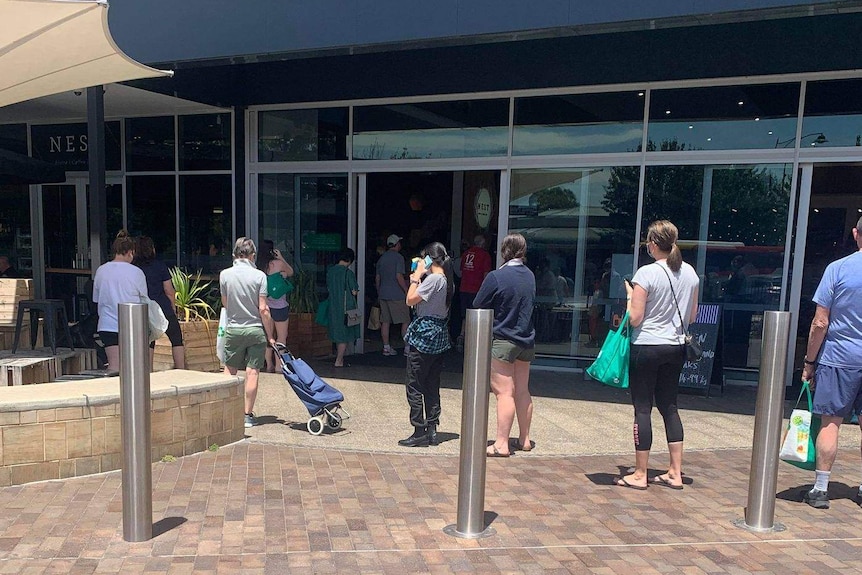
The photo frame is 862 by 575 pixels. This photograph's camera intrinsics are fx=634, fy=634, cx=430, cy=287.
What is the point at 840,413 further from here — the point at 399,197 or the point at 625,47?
the point at 399,197

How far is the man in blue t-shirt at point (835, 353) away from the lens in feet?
13.3

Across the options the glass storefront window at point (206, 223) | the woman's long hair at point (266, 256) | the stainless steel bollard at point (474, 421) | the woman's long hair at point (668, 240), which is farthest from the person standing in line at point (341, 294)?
the stainless steel bollard at point (474, 421)

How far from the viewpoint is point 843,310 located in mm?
4070

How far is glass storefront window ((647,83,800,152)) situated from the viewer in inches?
295

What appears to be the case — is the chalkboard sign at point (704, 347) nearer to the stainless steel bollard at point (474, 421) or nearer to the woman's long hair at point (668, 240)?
the woman's long hair at point (668, 240)

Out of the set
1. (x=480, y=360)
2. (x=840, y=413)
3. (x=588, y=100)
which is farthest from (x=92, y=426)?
(x=588, y=100)

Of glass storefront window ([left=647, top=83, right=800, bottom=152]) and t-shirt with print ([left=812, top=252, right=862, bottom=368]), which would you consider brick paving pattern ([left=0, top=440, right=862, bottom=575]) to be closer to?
t-shirt with print ([left=812, top=252, right=862, bottom=368])

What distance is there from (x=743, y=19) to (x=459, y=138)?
420 centimetres

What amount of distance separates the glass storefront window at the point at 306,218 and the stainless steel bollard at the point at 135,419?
6.56 m

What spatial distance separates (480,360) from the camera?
3480mm

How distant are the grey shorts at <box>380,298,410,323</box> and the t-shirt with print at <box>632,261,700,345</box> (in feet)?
17.3

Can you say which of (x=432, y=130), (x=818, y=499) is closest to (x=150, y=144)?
(x=432, y=130)

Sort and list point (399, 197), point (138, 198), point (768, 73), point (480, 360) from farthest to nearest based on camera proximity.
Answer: point (399, 197) < point (138, 198) < point (768, 73) < point (480, 360)

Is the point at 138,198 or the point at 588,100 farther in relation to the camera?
the point at 138,198
